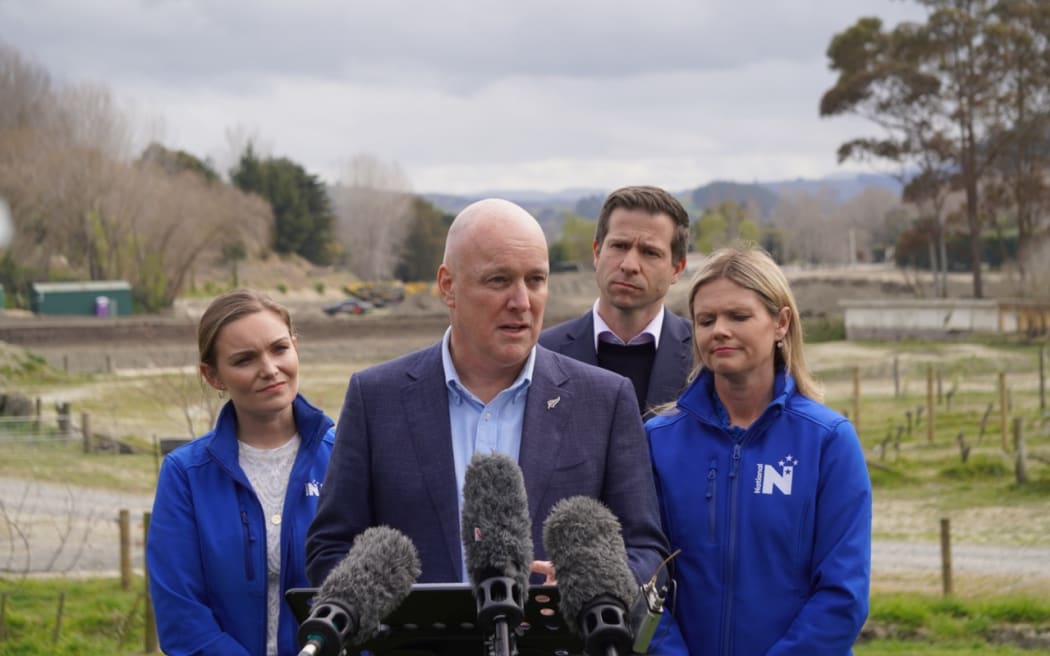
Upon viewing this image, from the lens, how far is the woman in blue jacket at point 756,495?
12.3 feet

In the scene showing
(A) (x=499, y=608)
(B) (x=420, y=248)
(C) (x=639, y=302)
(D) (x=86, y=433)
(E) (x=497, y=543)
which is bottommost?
(D) (x=86, y=433)

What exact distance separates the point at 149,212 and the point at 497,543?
6761 centimetres

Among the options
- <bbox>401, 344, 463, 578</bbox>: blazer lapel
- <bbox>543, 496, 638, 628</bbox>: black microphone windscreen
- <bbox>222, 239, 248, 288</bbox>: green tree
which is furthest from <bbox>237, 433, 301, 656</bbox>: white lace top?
<bbox>222, 239, 248, 288</bbox>: green tree

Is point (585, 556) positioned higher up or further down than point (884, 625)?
higher up

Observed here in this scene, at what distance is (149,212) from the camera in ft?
221

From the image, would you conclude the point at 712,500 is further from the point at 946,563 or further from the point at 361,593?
the point at 946,563

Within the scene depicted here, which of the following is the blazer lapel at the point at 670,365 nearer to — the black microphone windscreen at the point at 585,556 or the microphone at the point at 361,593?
the black microphone windscreen at the point at 585,556

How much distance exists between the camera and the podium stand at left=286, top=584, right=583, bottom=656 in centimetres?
279

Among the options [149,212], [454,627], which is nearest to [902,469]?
[454,627]

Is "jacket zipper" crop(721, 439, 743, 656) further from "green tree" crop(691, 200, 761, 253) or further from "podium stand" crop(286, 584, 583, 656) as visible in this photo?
"green tree" crop(691, 200, 761, 253)

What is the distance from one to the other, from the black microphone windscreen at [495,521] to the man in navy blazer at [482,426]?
70 centimetres

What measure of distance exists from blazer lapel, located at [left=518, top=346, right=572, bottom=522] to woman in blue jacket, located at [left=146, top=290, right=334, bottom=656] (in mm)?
984

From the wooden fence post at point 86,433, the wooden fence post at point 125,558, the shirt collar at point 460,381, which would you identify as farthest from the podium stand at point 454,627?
the wooden fence post at point 86,433

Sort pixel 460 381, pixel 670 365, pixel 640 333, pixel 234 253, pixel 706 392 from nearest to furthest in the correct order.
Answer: pixel 460 381 < pixel 706 392 < pixel 670 365 < pixel 640 333 < pixel 234 253
